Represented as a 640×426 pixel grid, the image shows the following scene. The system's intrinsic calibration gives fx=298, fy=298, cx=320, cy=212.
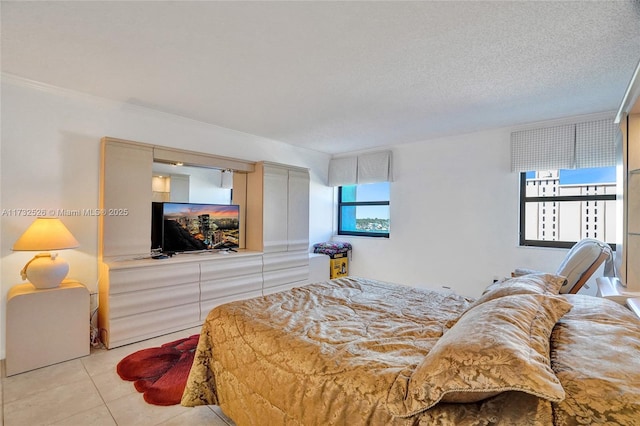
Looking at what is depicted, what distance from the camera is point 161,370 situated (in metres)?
2.43

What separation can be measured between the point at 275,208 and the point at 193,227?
1.13 meters

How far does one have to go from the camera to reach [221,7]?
5.76 feet

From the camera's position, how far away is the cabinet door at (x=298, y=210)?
4.52m

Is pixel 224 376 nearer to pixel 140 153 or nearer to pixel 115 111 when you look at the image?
pixel 140 153

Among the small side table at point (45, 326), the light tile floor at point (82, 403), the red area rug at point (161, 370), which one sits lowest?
the light tile floor at point (82, 403)

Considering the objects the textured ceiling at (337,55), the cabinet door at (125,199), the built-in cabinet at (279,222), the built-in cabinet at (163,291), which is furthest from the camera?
the built-in cabinet at (279,222)

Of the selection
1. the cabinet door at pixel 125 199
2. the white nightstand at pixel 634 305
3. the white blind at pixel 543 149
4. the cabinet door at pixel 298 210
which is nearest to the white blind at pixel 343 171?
the cabinet door at pixel 298 210

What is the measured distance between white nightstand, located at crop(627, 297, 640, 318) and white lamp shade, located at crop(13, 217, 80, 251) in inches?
154

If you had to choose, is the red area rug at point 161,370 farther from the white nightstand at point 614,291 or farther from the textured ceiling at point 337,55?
the white nightstand at point 614,291

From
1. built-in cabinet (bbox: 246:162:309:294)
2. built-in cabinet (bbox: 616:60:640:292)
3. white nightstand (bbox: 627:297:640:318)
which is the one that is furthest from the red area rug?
built-in cabinet (bbox: 616:60:640:292)

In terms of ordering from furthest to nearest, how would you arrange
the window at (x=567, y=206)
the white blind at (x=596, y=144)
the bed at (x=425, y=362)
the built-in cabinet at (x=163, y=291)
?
the window at (x=567, y=206) < the white blind at (x=596, y=144) < the built-in cabinet at (x=163, y=291) < the bed at (x=425, y=362)

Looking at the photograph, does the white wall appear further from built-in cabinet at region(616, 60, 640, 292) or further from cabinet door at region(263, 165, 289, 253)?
built-in cabinet at region(616, 60, 640, 292)

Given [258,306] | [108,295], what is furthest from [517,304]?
[108,295]

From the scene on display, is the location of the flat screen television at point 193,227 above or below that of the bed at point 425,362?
above
